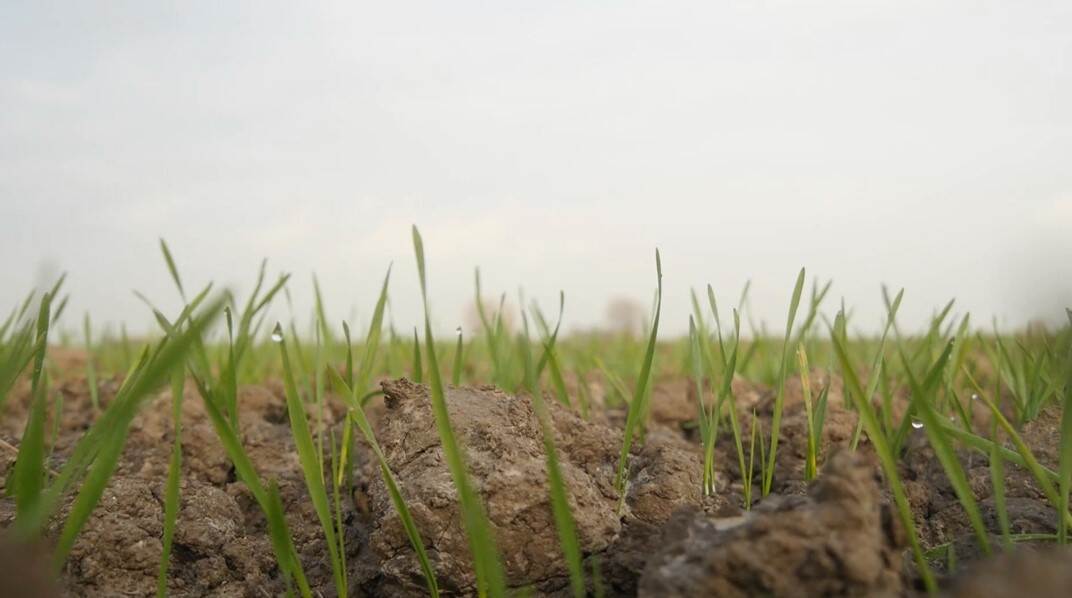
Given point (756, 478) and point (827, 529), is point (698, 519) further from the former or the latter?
point (756, 478)

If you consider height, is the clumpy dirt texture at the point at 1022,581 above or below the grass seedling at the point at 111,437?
below

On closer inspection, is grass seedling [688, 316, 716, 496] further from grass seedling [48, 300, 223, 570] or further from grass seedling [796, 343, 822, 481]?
grass seedling [48, 300, 223, 570]

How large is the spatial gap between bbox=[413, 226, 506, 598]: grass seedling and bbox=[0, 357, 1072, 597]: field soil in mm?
100

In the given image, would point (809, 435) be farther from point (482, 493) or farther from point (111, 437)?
point (111, 437)

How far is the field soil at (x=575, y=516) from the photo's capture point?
803 mm

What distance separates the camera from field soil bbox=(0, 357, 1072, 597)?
0.80 meters

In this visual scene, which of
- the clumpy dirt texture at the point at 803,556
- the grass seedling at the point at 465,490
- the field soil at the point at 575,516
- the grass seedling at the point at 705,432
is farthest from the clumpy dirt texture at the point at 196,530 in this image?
the clumpy dirt texture at the point at 803,556

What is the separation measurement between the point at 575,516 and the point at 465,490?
1.02 feet

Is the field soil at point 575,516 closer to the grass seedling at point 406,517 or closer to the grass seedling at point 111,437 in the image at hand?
the grass seedling at point 406,517

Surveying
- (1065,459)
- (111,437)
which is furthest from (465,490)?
(1065,459)

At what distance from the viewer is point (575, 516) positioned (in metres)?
1.15

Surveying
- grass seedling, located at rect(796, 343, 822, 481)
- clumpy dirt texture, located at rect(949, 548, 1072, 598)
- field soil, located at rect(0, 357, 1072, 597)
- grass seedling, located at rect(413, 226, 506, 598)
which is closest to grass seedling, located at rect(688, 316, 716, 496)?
field soil, located at rect(0, 357, 1072, 597)

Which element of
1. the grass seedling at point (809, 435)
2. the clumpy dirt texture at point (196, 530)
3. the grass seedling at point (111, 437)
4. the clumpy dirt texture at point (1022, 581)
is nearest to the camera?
the clumpy dirt texture at point (1022, 581)

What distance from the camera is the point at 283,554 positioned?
43.8 inches
